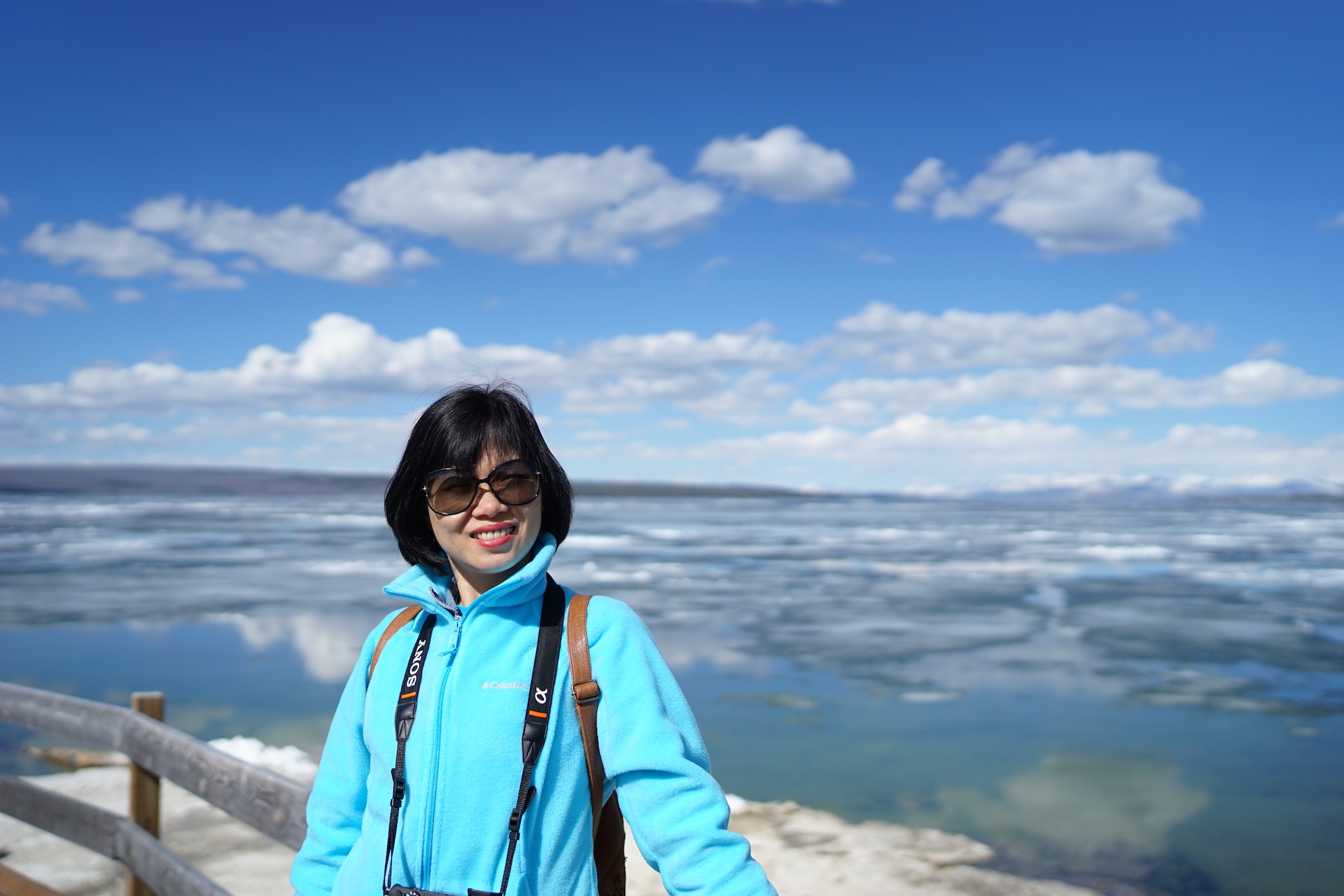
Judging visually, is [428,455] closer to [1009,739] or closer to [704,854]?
[704,854]

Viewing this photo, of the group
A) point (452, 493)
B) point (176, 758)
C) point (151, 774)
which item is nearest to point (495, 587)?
Result: point (452, 493)

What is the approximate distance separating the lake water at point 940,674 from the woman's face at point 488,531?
16.7ft

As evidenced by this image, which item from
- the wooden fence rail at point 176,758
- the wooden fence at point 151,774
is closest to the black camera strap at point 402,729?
the wooden fence rail at point 176,758

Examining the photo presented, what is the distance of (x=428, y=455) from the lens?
185cm

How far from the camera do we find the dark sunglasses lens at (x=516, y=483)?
1.75 metres

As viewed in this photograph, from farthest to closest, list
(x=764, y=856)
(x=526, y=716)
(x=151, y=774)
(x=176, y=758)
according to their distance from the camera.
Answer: (x=764, y=856)
(x=151, y=774)
(x=176, y=758)
(x=526, y=716)

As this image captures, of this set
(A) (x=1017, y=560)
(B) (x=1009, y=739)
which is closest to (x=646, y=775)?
(B) (x=1009, y=739)

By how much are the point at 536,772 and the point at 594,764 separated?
0.10 m

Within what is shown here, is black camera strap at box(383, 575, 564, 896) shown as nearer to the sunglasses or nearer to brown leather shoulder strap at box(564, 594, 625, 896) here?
brown leather shoulder strap at box(564, 594, 625, 896)

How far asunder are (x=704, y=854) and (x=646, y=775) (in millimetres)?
148

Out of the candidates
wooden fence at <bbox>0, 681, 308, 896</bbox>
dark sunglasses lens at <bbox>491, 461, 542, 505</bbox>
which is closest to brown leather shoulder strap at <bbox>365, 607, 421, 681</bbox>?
dark sunglasses lens at <bbox>491, 461, 542, 505</bbox>

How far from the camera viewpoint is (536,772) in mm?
1609

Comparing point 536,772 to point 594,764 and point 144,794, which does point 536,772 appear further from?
point 144,794

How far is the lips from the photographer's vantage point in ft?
5.72
